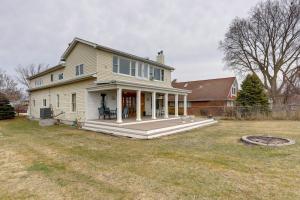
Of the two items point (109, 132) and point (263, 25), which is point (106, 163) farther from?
point (263, 25)

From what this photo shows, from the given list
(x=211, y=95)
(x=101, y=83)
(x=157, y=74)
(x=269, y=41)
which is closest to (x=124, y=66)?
(x=101, y=83)

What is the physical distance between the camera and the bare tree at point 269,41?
23234 mm

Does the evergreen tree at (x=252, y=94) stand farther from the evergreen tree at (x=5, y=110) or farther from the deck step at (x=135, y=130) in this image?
the evergreen tree at (x=5, y=110)

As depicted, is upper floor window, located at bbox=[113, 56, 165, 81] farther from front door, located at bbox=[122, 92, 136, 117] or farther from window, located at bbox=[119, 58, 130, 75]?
front door, located at bbox=[122, 92, 136, 117]

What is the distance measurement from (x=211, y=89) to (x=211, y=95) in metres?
1.60

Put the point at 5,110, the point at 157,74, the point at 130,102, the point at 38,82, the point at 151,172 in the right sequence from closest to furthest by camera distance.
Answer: the point at 151,172 → the point at 130,102 → the point at 157,74 → the point at 5,110 → the point at 38,82

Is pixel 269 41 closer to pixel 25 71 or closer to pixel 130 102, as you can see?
pixel 130 102

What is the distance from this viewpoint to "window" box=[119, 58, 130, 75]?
13.9 m

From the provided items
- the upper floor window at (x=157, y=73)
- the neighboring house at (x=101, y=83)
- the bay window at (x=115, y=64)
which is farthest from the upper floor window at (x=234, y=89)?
the bay window at (x=115, y=64)

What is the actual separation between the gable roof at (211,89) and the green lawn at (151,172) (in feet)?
64.7

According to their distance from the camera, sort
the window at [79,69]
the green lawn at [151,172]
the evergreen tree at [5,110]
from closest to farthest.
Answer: the green lawn at [151,172], the window at [79,69], the evergreen tree at [5,110]

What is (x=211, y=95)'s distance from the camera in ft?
87.8

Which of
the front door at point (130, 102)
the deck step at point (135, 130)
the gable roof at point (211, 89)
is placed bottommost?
the deck step at point (135, 130)

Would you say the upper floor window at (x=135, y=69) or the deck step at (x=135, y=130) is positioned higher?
the upper floor window at (x=135, y=69)
